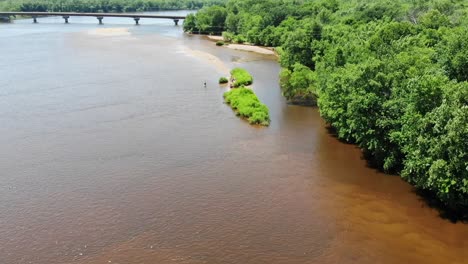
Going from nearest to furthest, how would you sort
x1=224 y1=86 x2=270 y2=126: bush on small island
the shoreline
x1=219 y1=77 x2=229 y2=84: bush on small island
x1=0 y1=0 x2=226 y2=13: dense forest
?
x1=224 y1=86 x2=270 y2=126: bush on small island < x1=219 y1=77 x2=229 y2=84: bush on small island < the shoreline < x1=0 y1=0 x2=226 y2=13: dense forest

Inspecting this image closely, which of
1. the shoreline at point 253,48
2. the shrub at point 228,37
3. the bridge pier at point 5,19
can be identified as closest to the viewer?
the shoreline at point 253,48

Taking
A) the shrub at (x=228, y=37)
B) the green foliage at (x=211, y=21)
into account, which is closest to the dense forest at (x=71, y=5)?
the green foliage at (x=211, y=21)

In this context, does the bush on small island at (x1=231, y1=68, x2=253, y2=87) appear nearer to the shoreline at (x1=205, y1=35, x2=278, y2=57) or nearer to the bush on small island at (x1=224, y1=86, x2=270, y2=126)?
the bush on small island at (x1=224, y1=86, x2=270, y2=126)

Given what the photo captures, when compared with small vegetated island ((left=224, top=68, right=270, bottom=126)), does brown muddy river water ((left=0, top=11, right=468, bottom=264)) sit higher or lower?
lower

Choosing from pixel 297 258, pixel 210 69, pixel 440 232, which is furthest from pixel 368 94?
pixel 210 69

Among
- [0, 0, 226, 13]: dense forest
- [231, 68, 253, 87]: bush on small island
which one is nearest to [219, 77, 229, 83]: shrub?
[231, 68, 253, 87]: bush on small island

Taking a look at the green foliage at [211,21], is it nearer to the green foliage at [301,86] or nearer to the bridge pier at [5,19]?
the green foliage at [301,86]

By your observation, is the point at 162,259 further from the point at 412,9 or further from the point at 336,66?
the point at 412,9
